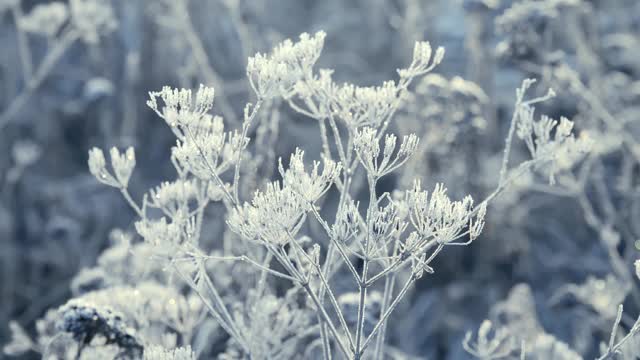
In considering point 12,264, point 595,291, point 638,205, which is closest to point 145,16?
point 12,264

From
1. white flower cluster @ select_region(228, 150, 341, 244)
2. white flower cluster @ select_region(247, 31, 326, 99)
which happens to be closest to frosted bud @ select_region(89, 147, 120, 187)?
white flower cluster @ select_region(247, 31, 326, 99)

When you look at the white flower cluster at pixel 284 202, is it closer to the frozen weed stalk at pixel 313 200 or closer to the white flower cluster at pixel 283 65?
the frozen weed stalk at pixel 313 200

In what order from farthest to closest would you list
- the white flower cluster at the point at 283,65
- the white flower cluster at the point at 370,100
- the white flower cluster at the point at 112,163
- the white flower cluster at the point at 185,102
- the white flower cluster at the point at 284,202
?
1. the white flower cluster at the point at 112,163
2. the white flower cluster at the point at 370,100
3. the white flower cluster at the point at 283,65
4. the white flower cluster at the point at 185,102
5. the white flower cluster at the point at 284,202

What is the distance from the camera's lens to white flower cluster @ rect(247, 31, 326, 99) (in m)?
2.82

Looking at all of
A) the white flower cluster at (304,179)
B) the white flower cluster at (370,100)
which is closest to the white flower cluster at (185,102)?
the white flower cluster at (304,179)

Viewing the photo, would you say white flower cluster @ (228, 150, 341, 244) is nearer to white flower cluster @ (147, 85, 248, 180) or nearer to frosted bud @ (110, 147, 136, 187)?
white flower cluster @ (147, 85, 248, 180)

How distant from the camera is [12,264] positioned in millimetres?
8031

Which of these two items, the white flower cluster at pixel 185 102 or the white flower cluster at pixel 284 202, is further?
the white flower cluster at pixel 185 102

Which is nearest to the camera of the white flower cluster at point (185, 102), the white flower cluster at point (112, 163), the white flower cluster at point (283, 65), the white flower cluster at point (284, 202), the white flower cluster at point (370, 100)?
the white flower cluster at point (284, 202)

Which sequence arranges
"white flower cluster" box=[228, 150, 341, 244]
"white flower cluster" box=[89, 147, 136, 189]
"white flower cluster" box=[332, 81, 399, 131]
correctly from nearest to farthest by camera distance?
1. "white flower cluster" box=[228, 150, 341, 244]
2. "white flower cluster" box=[332, 81, 399, 131]
3. "white flower cluster" box=[89, 147, 136, 189]

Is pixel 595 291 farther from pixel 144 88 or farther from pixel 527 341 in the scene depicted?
pixel 144 88

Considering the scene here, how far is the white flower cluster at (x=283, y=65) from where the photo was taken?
2824 millimetres

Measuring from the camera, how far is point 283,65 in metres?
2.83

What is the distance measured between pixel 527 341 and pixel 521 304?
228 mm
